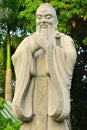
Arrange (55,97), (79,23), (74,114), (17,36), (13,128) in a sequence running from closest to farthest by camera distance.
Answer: (55,97), (13,128), (79,23), (74,114), (17,36)

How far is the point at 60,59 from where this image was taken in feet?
23.1

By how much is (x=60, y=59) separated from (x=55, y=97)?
1.72ft

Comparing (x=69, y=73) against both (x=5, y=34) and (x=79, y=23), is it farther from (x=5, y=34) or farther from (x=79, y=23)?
(x=5, y=34)

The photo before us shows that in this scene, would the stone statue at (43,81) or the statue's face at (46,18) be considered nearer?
the stone statue at (43,81)

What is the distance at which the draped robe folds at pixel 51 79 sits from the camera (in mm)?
6871

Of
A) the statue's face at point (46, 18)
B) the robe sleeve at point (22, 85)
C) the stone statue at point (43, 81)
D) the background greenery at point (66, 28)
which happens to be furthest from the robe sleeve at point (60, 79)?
the background greenery at point (66, 28)

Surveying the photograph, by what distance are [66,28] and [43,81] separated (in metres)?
11.9

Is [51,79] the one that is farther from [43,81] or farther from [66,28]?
[66,28]

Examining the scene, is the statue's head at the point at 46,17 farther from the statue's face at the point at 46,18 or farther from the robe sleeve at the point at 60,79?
the robe sleeve at the point at 60,79

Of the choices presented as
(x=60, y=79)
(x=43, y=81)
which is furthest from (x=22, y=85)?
(x=60, y=79)

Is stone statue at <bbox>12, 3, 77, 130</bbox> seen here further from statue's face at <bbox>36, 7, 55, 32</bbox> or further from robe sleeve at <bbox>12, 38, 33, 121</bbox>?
statue's face at <bbox>36, 7, 55, 32</bbox>

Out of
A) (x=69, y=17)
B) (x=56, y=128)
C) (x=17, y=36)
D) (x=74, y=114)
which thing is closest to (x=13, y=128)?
(x=56, y=128)

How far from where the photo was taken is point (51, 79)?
6.97m

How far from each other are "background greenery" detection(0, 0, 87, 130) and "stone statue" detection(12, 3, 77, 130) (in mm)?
11001
